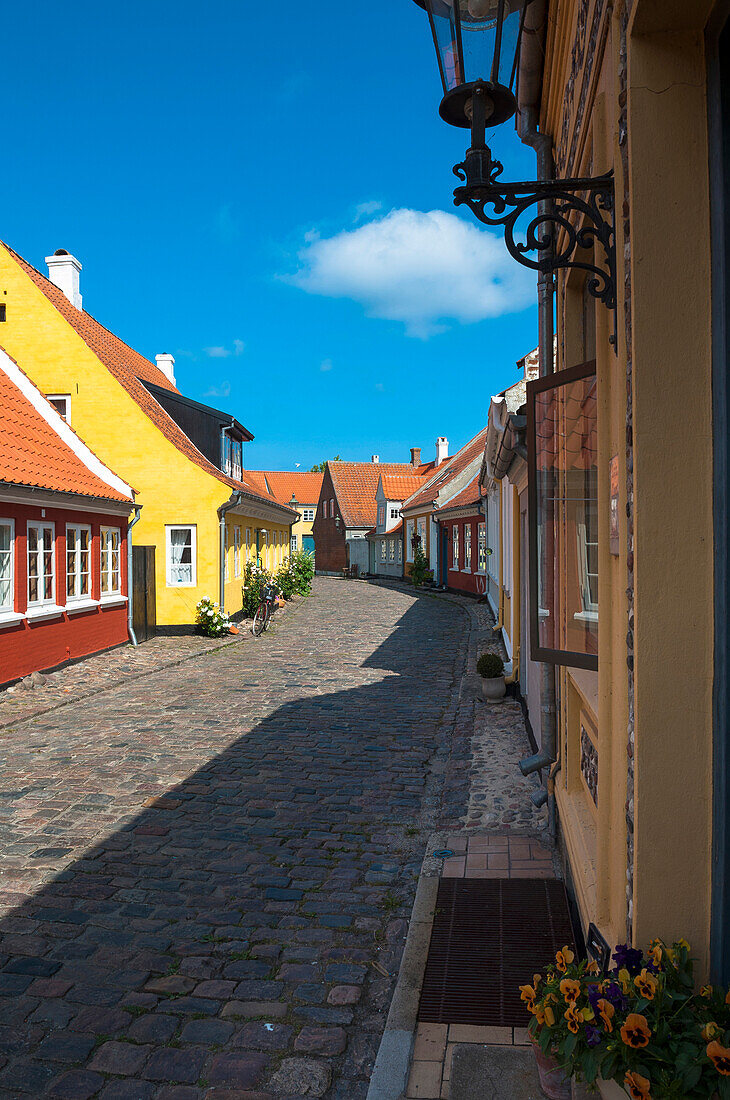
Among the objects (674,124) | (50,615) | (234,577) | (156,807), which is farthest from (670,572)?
(234,577)

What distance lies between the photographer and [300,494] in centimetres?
6431

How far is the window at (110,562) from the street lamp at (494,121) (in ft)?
40.9

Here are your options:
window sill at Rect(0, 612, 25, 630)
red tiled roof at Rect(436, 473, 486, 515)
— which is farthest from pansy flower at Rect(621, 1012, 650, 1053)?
red tiled roof at Rect(436, 473, 486, 515)

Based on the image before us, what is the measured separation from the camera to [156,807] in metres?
5.73

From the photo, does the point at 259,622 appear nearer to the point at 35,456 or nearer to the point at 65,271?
the point at 35,456

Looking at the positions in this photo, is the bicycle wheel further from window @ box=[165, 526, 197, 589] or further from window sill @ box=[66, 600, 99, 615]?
window sill @ box=[66, 600, 99, 615]

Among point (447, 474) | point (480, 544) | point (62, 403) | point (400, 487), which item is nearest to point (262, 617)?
point (62, 403)

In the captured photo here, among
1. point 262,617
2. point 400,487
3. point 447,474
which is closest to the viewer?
point 262,617

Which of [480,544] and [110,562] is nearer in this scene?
[110,562]

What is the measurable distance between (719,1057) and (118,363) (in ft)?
59.8

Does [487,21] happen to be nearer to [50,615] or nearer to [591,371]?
[591,371]

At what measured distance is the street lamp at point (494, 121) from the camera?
8.18 feet

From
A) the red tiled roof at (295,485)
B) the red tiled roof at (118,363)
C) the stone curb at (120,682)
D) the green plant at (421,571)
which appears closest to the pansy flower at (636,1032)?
the stone curb at (120,682)

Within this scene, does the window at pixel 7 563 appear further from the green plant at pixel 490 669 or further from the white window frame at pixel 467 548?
the white window frame at pixel 467 548
